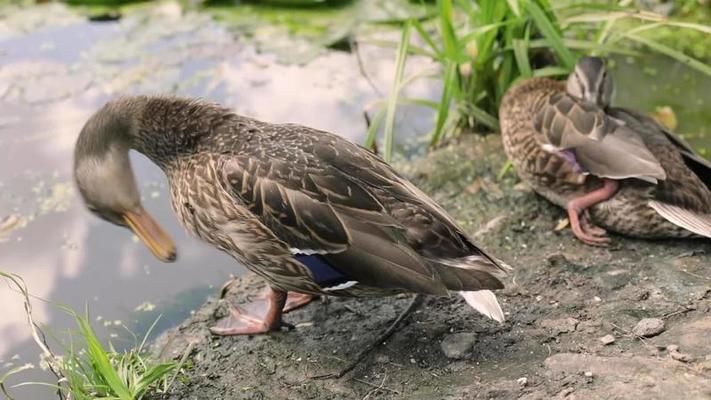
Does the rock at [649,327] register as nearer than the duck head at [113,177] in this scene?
Yes

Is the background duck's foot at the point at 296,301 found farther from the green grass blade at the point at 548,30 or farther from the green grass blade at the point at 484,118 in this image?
the green grass blade at the point at 548,30

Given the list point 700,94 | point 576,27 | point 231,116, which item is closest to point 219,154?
point 231,116

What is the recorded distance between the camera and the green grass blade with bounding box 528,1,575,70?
389 centimetres

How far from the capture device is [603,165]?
3.29m

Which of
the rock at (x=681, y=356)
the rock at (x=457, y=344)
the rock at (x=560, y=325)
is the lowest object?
the rock at (x=457, y=344)

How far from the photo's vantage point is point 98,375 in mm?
2646

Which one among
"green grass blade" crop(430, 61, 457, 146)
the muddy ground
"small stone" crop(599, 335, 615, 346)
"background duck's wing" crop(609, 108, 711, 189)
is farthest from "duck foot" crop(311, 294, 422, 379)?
"background duck's wing" crop(609, 108, 711, 189)

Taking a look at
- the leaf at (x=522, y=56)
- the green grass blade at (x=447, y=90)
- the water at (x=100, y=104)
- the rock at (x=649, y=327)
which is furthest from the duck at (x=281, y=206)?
the leaf at (x=522, y=56)

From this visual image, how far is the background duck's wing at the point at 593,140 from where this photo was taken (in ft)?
10.5

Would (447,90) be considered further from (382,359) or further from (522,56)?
(382,359)

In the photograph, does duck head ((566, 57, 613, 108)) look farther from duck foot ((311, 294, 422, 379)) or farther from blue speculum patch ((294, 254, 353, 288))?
blue speculum patch ((294, 254, 353, 288))

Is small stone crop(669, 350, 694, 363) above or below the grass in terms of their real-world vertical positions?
above

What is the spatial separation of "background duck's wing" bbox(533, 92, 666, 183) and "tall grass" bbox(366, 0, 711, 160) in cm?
53

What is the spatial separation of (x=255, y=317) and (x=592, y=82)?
1965 millimetres
